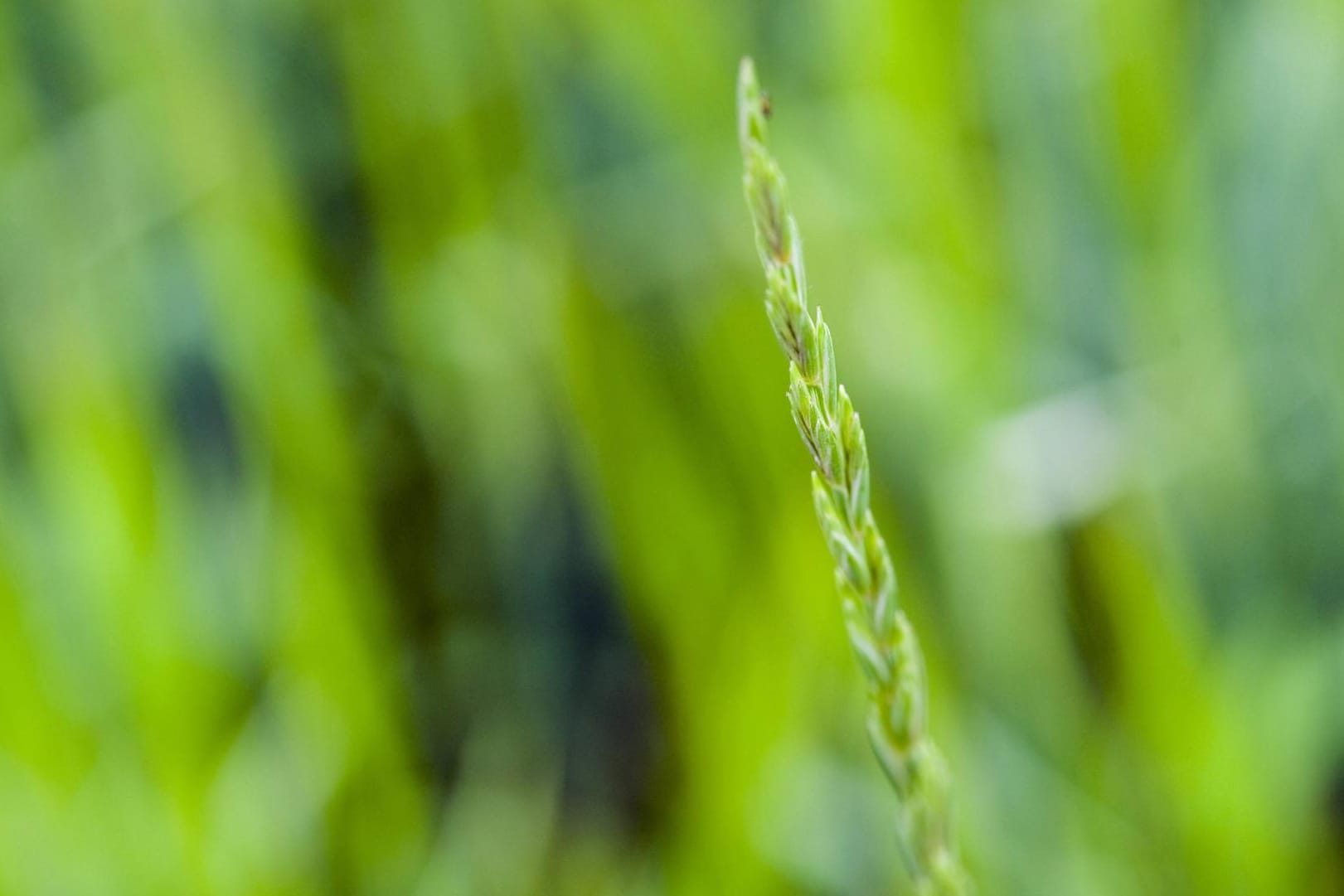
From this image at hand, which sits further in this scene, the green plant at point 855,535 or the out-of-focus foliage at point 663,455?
the out-of-focus foliage at point 663,455

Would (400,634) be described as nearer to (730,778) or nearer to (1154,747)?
(730,778)

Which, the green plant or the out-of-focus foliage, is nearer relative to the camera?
the green plant

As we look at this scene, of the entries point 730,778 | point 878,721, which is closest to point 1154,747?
point 730,778

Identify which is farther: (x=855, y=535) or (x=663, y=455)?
(x=663, y=455)
